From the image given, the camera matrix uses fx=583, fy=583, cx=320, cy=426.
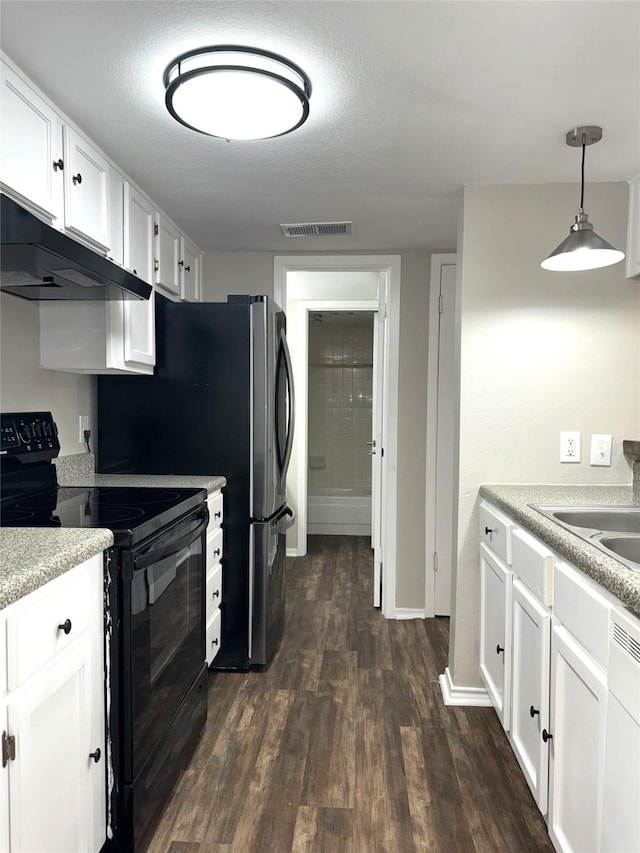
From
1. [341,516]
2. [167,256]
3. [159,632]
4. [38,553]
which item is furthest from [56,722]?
[341,516]

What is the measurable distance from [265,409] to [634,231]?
1.71 meters

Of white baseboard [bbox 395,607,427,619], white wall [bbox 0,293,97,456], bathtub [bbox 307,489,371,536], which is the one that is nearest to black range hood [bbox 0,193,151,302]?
white wall [bbox 0,293,97,456]

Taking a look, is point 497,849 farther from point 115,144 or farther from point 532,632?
point 115,144

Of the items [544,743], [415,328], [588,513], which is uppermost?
[415,328]

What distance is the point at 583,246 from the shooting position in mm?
1831

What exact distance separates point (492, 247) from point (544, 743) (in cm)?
183

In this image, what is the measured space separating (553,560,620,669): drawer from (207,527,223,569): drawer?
57.0 inches

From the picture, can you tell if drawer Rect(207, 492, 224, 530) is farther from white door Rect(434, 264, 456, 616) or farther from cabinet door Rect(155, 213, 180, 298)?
white door Rect(434, 264, 456, 616)

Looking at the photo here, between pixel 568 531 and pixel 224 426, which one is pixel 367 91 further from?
pixel 224 426

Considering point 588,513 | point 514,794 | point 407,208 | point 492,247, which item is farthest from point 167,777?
point 407,208

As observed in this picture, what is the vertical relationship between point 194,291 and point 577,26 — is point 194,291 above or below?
below

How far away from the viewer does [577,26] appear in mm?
1407

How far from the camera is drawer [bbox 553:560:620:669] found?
1.22m

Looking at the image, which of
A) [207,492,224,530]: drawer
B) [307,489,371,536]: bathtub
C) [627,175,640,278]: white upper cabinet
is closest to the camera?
[627,175,640,278]: white upper cabinet
